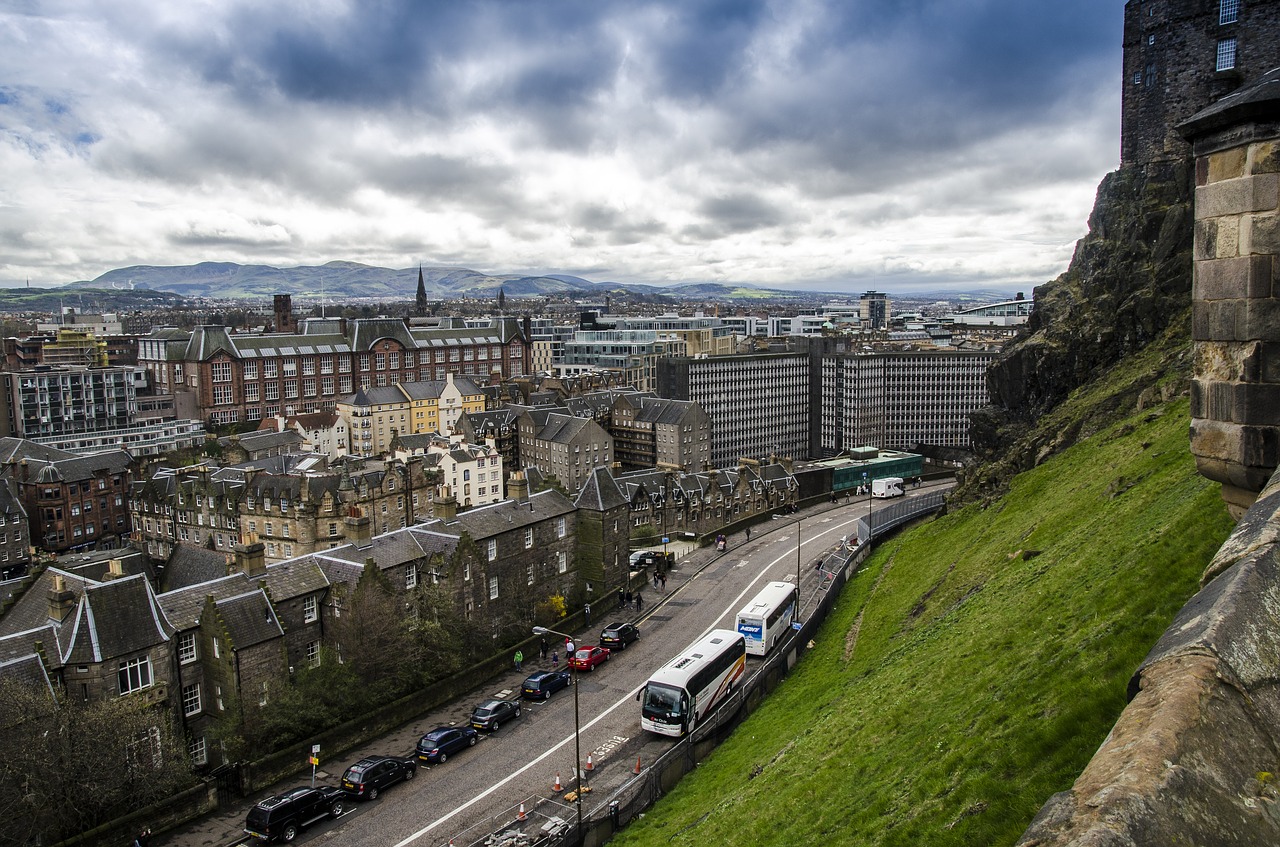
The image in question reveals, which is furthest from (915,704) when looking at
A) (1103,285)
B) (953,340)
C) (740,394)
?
(953,340)

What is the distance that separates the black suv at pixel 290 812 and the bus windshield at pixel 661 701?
1149 centimetres

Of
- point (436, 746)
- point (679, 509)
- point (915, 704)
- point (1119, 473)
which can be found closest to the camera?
point (915, 704)

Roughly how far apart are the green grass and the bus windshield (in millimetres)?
2419

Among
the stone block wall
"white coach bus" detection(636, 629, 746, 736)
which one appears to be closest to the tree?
"white coach bus" detection(636, 629, 746, 736)

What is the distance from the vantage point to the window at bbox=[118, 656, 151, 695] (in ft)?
102

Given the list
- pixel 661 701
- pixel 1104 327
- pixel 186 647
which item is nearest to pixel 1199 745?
pixel 661 701

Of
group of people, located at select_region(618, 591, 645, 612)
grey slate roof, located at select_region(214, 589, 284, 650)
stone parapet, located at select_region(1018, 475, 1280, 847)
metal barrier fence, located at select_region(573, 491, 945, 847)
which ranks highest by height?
stone parapet, located at select_region(1018, 475, 1280, 847)

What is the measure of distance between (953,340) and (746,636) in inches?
5493

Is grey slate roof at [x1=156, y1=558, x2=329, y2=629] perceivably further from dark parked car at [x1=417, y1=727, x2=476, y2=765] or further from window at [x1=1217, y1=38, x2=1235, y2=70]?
window at [x1=1217, y1=38, x2=1235, y2=70]

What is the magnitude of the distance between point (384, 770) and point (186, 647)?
9.70m

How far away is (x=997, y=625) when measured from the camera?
21.1 m

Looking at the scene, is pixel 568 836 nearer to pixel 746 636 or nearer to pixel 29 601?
pixel 746 636

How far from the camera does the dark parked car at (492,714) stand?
1411 inches

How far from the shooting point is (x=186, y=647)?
1331 inches
